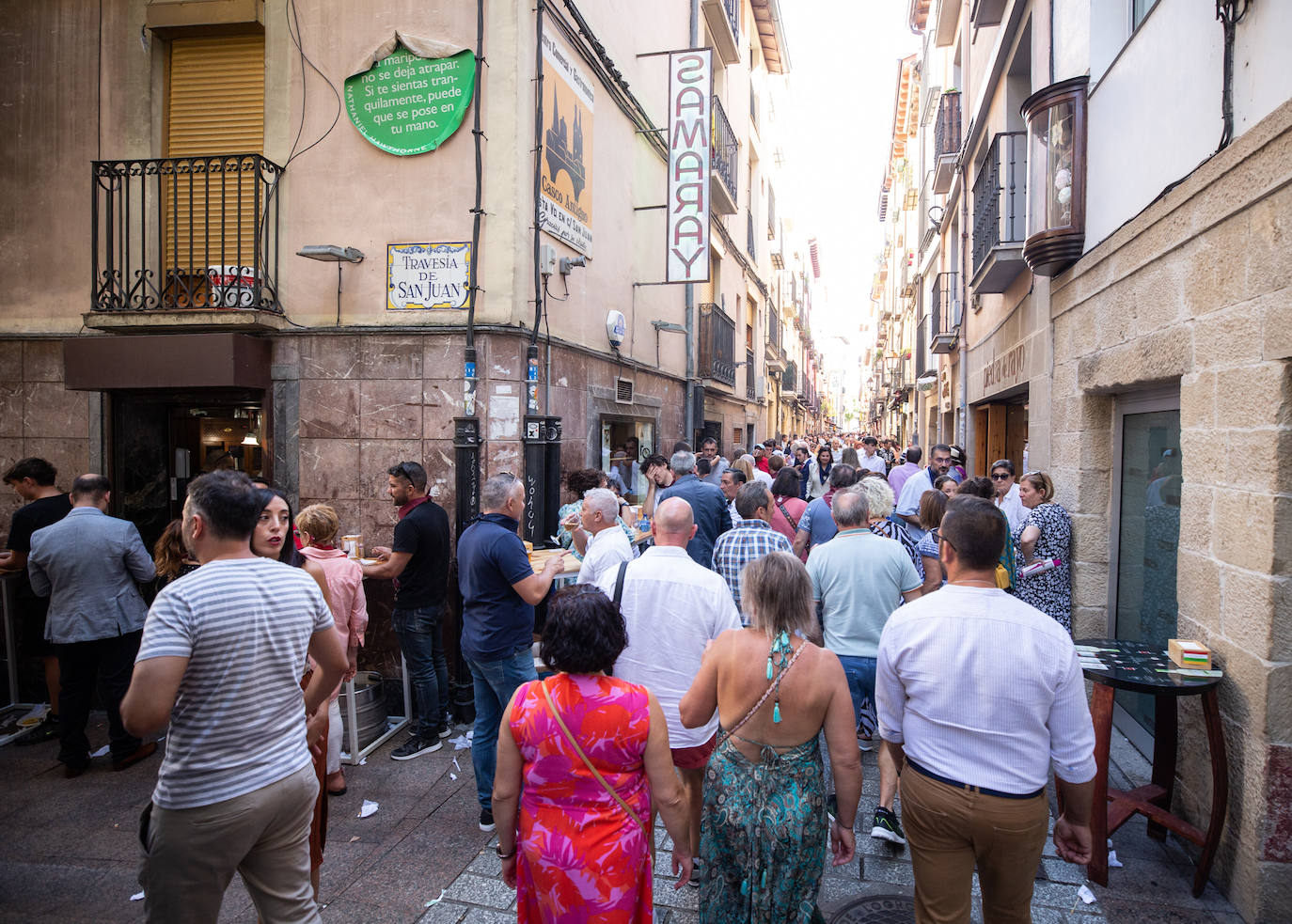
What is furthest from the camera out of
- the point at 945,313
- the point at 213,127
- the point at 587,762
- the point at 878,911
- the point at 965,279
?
the point at 945,313

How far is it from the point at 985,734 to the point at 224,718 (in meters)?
2.49

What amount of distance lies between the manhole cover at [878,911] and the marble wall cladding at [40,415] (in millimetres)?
7261

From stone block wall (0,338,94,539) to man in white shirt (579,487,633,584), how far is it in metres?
5.27

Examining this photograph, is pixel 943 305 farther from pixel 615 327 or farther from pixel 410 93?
pixel 410 93

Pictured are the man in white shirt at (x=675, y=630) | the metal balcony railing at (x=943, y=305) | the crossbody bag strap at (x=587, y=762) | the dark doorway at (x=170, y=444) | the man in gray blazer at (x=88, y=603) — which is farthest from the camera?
the metal balcony railing at (x=943, y=305)

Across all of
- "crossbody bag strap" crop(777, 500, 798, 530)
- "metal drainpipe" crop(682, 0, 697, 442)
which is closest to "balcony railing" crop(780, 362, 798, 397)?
"metal drainpipe" crop(682, 0, 697, 442)

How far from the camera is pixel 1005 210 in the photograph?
24.0 feet

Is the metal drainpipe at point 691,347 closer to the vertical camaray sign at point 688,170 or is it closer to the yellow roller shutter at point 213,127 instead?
the vertical camaray sign at point 688,170

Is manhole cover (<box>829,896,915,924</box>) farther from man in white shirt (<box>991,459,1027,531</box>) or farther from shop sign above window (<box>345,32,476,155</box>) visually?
shop sign above window (<box>345,32,476,155</box>)

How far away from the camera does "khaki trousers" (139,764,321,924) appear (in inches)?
89.5

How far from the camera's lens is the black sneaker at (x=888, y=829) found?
370 centimetres

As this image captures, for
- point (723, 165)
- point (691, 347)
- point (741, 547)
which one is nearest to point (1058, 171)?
point (741, 547)

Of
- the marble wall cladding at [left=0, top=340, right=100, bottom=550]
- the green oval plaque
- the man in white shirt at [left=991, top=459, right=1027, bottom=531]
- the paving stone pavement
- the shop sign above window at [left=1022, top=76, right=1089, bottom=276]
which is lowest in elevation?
the paving stone pavement

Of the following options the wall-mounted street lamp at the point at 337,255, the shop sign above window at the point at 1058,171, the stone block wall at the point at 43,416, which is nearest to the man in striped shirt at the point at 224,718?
the wall-mounted street lamp at the point at 337,255
